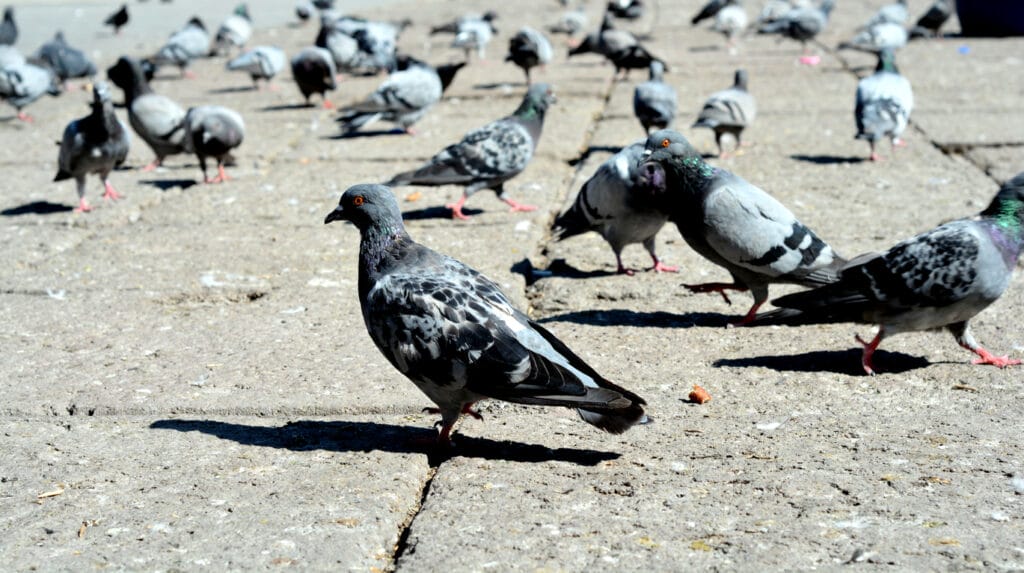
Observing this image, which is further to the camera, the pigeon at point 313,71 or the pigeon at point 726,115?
the pigeon at point 313,71

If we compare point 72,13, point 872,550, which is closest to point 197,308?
point 872,550

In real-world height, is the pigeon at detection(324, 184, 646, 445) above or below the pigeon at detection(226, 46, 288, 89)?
above

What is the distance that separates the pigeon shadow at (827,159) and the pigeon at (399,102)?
308 centimetres

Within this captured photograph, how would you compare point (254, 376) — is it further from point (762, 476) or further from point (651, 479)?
point (762, 476)

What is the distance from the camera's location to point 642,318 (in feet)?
15.8

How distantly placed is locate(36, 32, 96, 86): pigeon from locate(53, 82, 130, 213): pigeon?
497 centimetres

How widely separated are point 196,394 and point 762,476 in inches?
76.9

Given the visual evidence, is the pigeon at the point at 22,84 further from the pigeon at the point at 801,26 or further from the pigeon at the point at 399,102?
the pigeon at the point at 801,26

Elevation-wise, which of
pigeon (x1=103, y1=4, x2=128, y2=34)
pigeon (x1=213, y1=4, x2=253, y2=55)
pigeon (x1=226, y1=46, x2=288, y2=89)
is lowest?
pigeon (x1=103, y1=4, x2=128, y2=34)

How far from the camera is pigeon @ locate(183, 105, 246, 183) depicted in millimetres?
7422

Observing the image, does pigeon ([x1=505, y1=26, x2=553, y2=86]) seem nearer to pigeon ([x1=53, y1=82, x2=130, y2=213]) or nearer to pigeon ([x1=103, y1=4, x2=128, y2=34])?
pigeon ([x1=53, y1=82, x2=130, y2=213])

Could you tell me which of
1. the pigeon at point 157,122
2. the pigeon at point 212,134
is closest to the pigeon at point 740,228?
the pigeon at point 212,134

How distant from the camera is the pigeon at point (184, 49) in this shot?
12.5m

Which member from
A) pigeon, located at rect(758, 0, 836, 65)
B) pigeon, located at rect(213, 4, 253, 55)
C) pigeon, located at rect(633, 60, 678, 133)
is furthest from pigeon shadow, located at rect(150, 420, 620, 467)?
pigeon, located at rect(213, 4, 253, 55)
